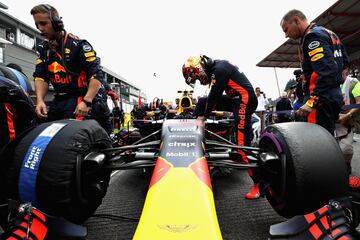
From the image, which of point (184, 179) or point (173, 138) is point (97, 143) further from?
point (184, 179)

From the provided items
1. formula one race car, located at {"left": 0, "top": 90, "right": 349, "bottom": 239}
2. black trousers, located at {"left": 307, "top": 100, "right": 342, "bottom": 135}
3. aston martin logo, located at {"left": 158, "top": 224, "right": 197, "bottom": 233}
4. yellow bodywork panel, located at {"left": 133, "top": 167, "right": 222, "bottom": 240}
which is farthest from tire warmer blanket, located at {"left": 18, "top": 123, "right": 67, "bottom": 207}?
black trousers, located at {"left": 307, "top": 100, "right": 342, "bottom": 135}

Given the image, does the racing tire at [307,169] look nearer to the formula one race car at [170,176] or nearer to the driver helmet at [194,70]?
the formula one race car at [170,176]

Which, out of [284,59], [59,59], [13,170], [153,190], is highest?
[284,59]

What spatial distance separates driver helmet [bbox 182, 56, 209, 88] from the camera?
10.7ft

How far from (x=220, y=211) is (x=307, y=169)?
107cm

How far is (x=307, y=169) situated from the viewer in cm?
141

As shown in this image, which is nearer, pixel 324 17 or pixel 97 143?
pixel 97 143

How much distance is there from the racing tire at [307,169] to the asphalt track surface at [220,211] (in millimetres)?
433

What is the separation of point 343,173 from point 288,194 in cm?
29

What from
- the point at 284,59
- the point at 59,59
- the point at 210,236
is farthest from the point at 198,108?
the point at 284,59

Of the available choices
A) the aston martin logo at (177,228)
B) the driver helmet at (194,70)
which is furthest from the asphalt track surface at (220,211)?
the driver helmet at (194,70)

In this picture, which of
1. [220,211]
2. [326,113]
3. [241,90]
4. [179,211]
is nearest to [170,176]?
[179,211]

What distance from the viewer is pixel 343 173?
142cm

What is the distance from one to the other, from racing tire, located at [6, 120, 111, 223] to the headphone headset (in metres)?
1.14
